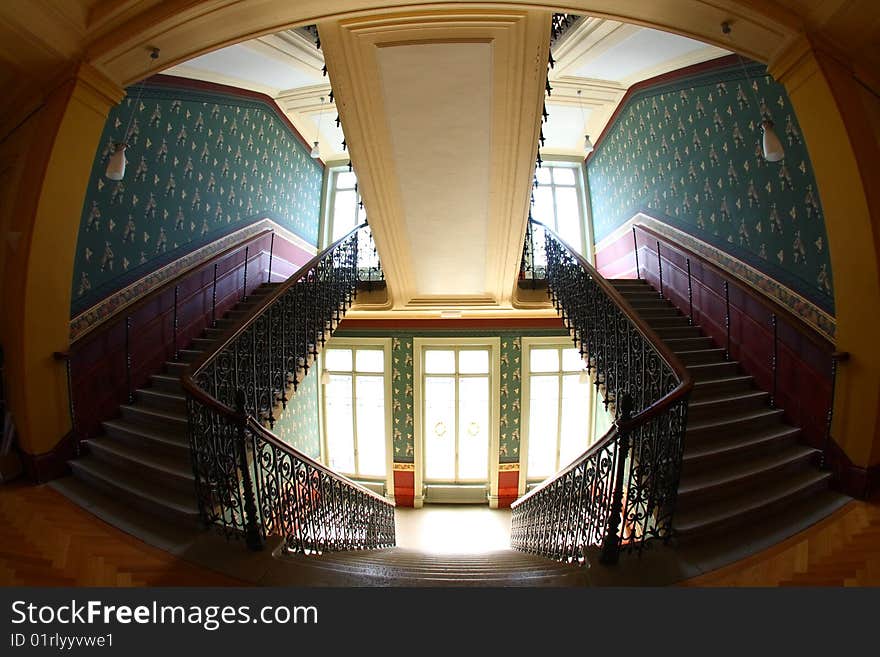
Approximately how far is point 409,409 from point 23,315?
571 centimetres

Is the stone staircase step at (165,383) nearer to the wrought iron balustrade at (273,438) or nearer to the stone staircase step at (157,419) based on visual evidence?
the stone staircase step at (157,419)

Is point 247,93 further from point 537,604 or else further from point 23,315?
point 537,604

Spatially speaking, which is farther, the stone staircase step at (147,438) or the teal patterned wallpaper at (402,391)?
the teal patterned wallpaper at (402,391)

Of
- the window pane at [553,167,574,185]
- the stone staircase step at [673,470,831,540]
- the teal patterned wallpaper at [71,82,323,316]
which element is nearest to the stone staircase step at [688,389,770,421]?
the stone staircase step at [673,470,831,540]

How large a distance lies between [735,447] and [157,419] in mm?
4642

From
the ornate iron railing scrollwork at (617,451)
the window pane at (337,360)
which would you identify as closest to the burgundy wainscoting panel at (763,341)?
the ornate iron railing scrollwork at (617,451)

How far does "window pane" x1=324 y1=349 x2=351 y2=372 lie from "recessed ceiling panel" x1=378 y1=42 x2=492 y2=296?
3397 millimetres

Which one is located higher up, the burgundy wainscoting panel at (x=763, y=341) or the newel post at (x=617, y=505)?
the burgundy wainscoting panel at (x=763, y=341)

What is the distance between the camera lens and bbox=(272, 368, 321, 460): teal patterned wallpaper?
671cm

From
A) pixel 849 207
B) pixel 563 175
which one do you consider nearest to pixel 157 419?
pixel 849 207

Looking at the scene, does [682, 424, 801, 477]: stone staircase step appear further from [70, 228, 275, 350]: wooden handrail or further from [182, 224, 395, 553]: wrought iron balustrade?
[70, 228, 275, 350]: wooden handrail

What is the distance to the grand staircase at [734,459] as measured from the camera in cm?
244

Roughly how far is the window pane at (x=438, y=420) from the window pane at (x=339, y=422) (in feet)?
5.26

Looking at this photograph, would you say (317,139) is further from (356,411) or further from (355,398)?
(356,411)
